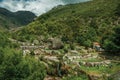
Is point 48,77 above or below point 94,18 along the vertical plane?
below

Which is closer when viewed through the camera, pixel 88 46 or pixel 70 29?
pixel 88 46

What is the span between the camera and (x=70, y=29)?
17262cm

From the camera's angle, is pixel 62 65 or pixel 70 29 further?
pixel 70 29

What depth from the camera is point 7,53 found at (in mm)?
56031

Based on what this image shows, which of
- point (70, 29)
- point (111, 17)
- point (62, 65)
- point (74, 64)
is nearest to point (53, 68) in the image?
point (62, 65)

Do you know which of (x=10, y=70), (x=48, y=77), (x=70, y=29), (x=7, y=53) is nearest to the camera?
(x=10, y=70)

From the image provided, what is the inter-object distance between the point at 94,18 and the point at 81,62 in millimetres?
129586

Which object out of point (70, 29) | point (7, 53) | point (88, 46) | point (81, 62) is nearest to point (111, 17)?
point (70, 29)

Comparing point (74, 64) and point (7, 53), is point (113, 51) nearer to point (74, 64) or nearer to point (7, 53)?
point (74, 64)

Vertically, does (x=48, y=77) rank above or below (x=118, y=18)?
below

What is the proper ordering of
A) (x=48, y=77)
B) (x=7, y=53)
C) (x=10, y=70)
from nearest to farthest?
(x=10, y=70) → (x=7, y=53) → (x=48, y=77)

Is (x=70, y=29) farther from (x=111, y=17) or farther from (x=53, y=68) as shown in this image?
(x=53, y=68)

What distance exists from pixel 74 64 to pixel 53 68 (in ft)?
21.9

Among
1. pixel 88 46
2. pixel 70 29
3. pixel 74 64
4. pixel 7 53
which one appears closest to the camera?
pixel 7 53
